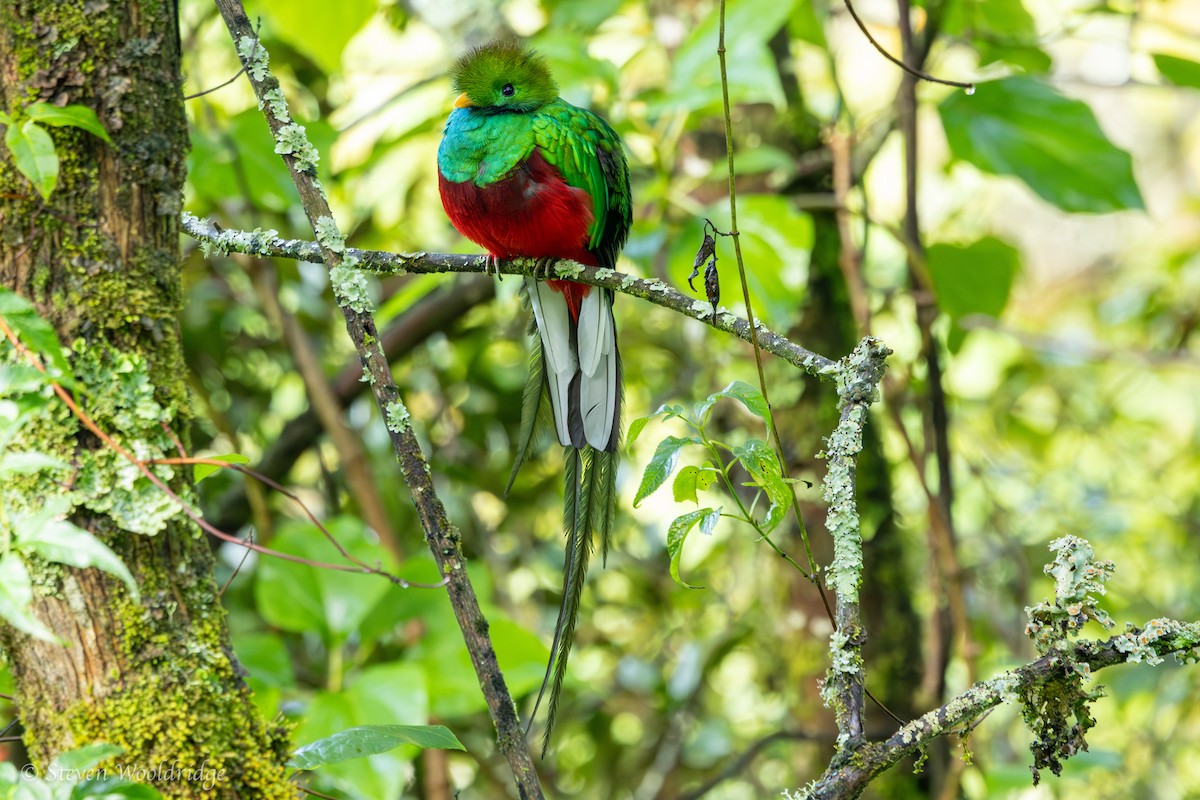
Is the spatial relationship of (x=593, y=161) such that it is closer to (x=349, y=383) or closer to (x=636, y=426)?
(x=636, y=426)

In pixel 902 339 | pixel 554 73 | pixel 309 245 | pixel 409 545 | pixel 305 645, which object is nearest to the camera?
Result: pixel 309 245

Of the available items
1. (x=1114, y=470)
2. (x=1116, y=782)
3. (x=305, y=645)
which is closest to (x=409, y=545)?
(x=305, y=645)

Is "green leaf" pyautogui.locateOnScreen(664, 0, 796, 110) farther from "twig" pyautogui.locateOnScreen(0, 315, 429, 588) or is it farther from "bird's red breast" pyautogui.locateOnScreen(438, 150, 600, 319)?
"twig" pyautogui.locateOnScreen(0, 315, 429, 588)

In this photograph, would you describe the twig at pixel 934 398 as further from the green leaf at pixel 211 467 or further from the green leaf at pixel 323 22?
the green leaf at pixel 211 467

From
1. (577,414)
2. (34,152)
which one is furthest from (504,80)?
(34,152)

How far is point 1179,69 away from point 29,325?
237cm

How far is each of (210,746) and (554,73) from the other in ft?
5.17

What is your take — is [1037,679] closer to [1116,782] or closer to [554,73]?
[554,73]

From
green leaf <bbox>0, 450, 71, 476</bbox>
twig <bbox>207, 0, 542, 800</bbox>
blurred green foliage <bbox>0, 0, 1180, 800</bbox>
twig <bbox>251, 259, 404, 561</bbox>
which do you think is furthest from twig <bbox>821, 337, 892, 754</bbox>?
twig <bbox>251, 259, 404, 561</bbox>

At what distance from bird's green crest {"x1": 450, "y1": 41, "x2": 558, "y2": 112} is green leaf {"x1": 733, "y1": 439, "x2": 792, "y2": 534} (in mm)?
1184

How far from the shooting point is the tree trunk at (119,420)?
119 centimetres

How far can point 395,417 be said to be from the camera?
1.18m

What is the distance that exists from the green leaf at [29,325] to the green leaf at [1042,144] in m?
2.00

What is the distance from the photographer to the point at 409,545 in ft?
10.4
